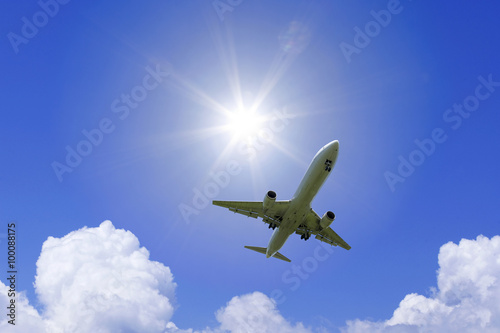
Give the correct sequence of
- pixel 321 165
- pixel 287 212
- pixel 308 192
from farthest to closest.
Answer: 1. pixel 287 212
2. pixel 308 192
3. pixel 321 165

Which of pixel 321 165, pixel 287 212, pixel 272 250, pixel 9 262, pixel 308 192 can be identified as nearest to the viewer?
pixel 9 262

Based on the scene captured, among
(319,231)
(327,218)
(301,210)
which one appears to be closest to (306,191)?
(301,210)

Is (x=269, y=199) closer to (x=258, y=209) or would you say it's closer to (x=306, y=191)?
(x=258, y=209)

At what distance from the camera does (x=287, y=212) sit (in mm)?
42000

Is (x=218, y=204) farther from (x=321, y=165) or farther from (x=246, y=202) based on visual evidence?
(x=321, y=165)

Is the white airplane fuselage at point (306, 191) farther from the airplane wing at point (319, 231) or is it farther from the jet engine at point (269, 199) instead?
the airplane wing at point (319, 231)

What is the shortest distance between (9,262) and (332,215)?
36.5 m

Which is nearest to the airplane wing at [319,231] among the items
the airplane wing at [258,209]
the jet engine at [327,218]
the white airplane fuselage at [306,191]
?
the jet engine at [327,218]

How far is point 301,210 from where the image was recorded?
40.5 metres

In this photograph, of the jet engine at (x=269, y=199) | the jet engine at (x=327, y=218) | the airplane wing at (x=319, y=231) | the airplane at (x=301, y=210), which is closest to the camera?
the airplane at (x=301, y=210)

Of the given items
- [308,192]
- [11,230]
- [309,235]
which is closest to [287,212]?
[308,192]

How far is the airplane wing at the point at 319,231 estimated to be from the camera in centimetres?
4725

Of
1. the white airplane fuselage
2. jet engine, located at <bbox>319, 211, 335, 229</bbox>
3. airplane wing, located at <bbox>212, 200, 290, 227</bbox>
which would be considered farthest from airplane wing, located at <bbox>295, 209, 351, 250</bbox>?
airplane wing, located at <bbox>212, 200, 290, 227</bbox>

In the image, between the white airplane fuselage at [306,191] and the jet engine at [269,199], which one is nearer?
the white airplane fuselage at [306,191]
